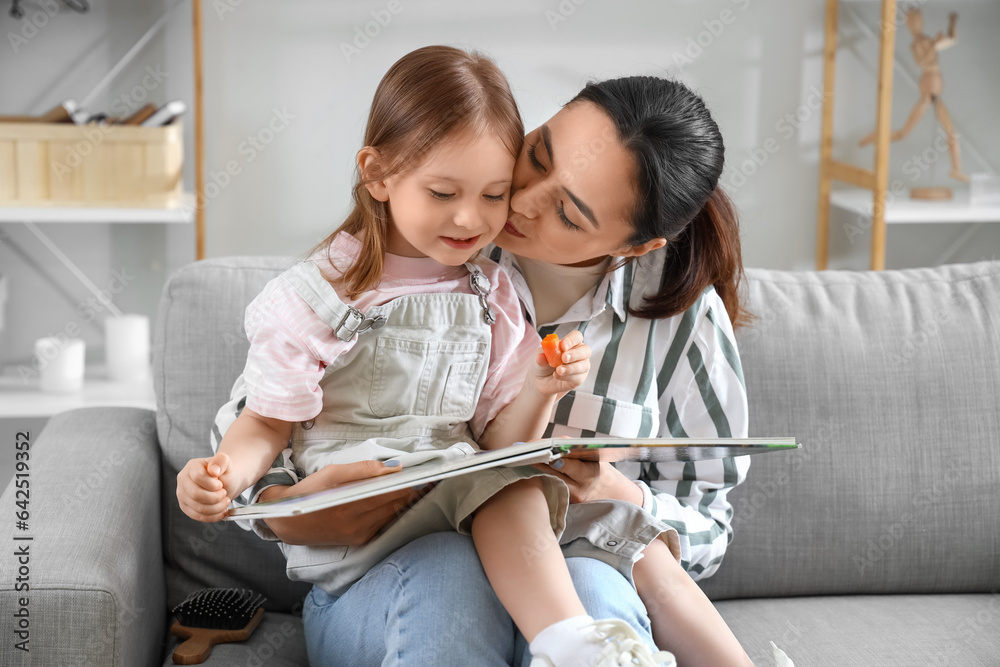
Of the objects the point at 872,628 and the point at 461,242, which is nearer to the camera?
the point at 461,242

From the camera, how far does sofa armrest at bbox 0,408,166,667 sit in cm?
91

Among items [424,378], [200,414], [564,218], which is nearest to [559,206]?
[564,218]

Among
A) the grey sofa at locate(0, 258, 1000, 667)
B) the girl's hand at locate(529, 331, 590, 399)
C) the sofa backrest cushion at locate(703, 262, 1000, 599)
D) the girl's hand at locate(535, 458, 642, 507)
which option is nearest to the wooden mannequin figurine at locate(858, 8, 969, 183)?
the grey sofa at locate(0, 258, 1000, 667)

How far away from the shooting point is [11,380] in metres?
2.23

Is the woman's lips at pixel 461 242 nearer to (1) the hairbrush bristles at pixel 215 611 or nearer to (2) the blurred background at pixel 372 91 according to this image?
(1) the hairbrush bristles at pixel 215 611

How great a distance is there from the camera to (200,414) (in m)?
1.29

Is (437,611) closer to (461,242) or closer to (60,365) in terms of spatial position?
(461,242)

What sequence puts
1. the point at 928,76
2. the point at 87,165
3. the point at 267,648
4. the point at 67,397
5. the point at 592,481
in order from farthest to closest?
the point at 928,76 < the point at 67,397 < the point at 87,165 < the point at 267,648 < the point at 592,481

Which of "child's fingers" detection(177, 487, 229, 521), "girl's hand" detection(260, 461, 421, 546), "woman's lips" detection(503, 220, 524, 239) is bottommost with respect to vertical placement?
"girl's hand" detection(260, 461, 421, 546)

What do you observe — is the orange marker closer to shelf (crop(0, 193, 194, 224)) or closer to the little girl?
the little girl

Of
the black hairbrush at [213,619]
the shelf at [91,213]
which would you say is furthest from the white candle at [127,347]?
the black hairbrush at [213,619]

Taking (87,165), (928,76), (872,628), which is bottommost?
(872,628)

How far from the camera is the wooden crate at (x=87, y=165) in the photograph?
200cm

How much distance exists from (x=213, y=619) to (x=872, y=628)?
33.9 inches
